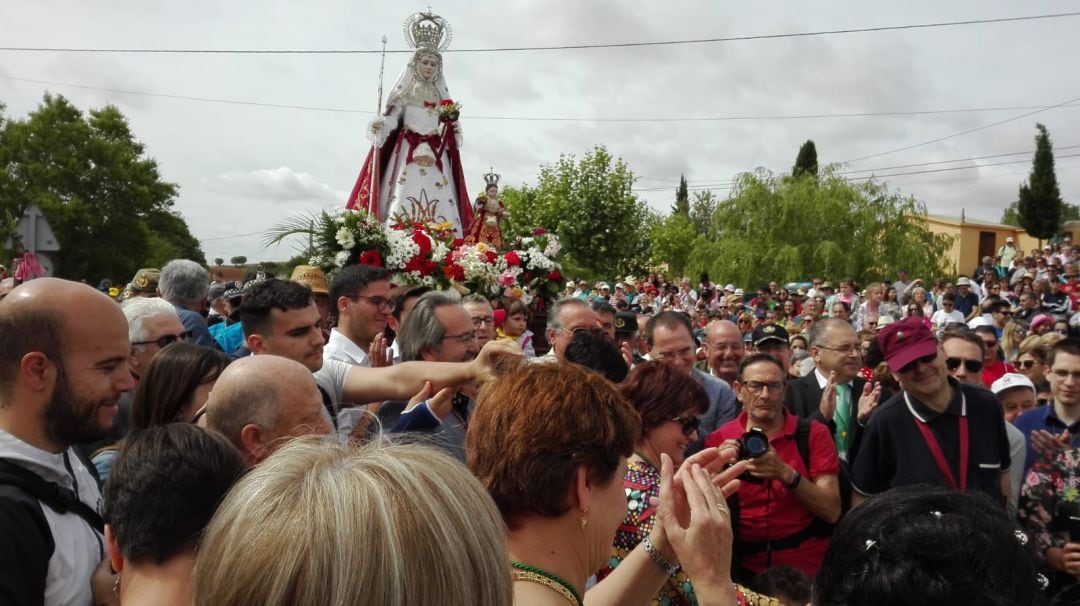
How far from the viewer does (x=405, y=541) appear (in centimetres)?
113

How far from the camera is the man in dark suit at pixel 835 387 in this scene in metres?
4.94

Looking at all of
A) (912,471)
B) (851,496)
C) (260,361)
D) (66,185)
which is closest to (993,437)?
(912,471)

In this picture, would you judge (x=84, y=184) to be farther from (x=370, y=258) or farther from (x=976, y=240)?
(x=976, y=240)

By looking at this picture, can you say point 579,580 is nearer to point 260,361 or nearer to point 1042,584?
point 1042,584

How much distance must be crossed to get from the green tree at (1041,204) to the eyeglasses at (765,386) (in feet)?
164

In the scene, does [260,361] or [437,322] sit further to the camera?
[437,322]

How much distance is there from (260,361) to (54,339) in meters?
0.54

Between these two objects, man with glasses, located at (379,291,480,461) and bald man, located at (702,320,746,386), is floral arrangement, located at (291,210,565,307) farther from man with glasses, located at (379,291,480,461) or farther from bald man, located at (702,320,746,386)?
man with glasses, located at (379,291,480,461)

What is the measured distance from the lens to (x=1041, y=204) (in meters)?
46.1

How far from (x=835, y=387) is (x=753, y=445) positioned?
189 cm

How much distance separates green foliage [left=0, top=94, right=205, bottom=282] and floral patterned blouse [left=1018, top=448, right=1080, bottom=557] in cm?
4009

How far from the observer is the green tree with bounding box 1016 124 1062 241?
46.0m

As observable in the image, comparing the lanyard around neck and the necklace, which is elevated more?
the necklace

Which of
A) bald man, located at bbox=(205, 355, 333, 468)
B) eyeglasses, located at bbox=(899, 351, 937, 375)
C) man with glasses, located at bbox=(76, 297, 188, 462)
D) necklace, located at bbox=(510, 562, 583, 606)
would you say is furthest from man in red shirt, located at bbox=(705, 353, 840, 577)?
man with glasses, located at bbox=(76, 297, 188, 462)
